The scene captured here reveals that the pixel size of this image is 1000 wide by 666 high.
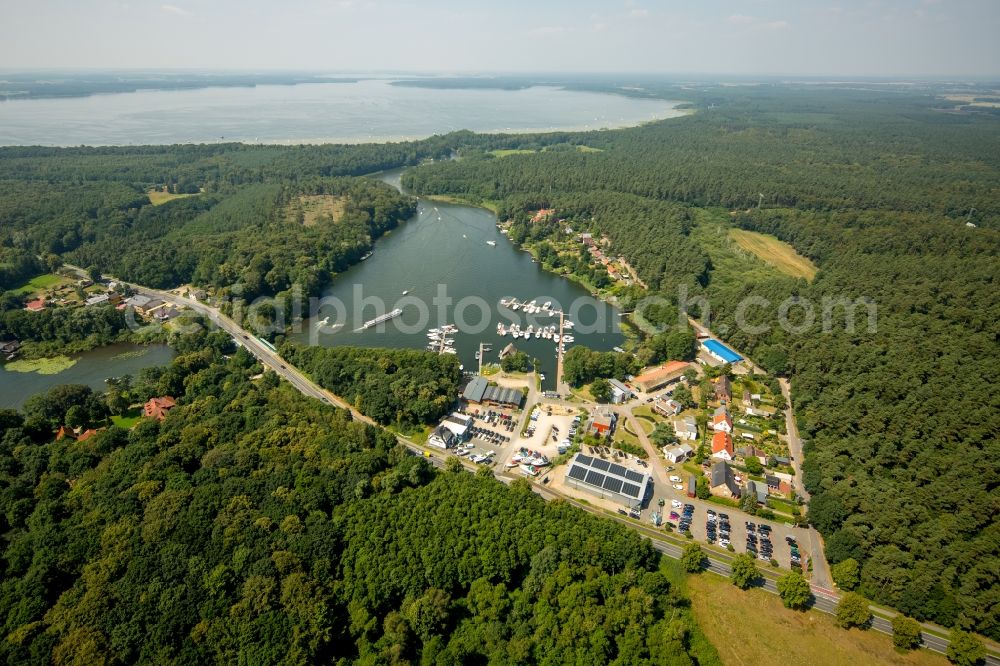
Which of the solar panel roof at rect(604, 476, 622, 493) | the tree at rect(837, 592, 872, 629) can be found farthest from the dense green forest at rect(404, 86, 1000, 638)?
the solar panel roof at rect(604, 476, 622, 493)

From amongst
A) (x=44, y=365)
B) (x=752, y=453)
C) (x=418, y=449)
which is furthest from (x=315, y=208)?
(x=752, y=453)

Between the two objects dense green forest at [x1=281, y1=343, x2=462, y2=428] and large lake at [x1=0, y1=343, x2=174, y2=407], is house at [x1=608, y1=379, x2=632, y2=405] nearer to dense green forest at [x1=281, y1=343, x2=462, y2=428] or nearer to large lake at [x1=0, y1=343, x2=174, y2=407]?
dense green forest at [x1=281, y1=343, x2=462, y2=428]

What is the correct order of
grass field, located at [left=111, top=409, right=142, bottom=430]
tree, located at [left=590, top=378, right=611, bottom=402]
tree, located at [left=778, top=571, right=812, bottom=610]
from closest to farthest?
tree, located at [left=778, top=571, right=812, bottom=610] → grass field, located at [left=111, top=409, right=142, bottom=430] → tree, located at [left=590, top=378, right=611, bottom=402]

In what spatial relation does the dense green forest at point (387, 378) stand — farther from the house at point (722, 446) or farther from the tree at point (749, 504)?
the tree at point (749, 504)

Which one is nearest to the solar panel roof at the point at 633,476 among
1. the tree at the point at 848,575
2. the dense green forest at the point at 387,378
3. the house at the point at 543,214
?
the tree at the point at 848,575

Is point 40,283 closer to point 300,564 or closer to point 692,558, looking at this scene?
point 300,564
